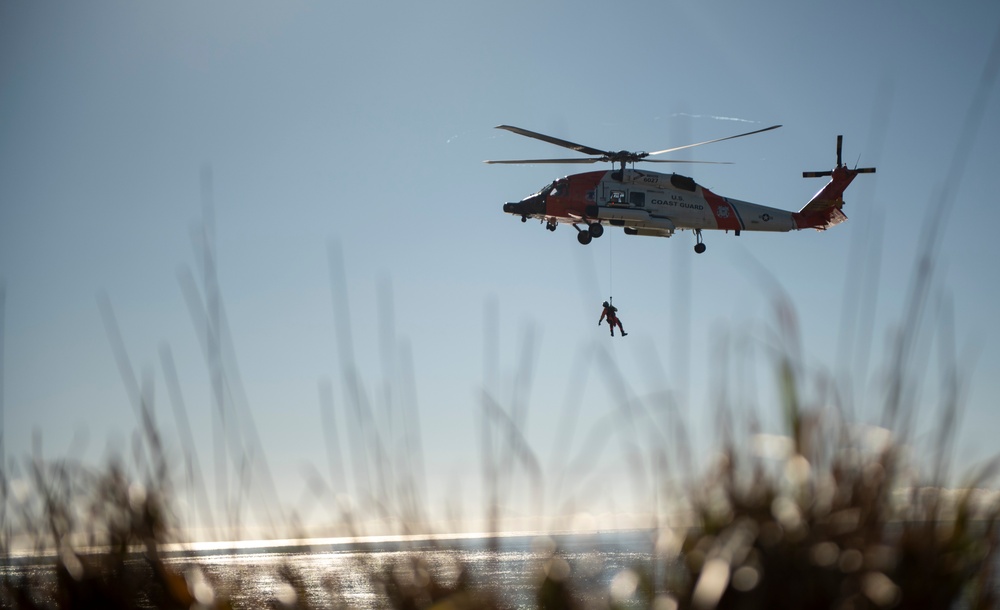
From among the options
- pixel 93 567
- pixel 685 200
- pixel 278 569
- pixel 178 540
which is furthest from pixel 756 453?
pixel 685 200

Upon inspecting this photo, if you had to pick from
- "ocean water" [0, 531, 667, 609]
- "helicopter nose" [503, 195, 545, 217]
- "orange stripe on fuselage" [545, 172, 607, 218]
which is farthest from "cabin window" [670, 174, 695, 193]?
"ocean water" [0, 531, 667, 609]

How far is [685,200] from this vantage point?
26703 mm

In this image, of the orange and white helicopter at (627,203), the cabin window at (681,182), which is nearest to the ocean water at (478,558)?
the orange and white helicopter at (627,203)

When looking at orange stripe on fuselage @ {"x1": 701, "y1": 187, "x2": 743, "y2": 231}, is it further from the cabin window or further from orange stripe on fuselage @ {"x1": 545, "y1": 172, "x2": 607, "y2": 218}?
→ orange stripe on fuselage @ {"x1": 545, "y1": 172, "x2": 607, "y2": 218}

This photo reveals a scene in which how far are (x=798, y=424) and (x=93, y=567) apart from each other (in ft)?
9.13

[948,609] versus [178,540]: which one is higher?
[948,609]

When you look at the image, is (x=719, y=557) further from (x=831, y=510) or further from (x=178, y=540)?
(x=178, y=540)

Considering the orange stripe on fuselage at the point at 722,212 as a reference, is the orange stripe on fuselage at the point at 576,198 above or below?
above

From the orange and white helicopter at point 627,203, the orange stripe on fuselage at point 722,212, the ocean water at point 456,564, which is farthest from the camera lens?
the orange stripe on fuselage at point 722,212

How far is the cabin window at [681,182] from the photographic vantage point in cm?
2638

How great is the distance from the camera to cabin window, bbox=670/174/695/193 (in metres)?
26.4

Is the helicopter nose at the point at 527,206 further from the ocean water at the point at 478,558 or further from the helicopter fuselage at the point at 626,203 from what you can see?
the ocean water at the point at 478,558

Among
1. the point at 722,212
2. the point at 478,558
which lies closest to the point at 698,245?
the point at 722,212

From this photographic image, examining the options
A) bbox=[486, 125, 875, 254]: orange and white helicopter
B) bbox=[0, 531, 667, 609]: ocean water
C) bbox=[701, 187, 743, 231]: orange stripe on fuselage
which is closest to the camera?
bbox=[0, 531, 667, 609]: ocean water
